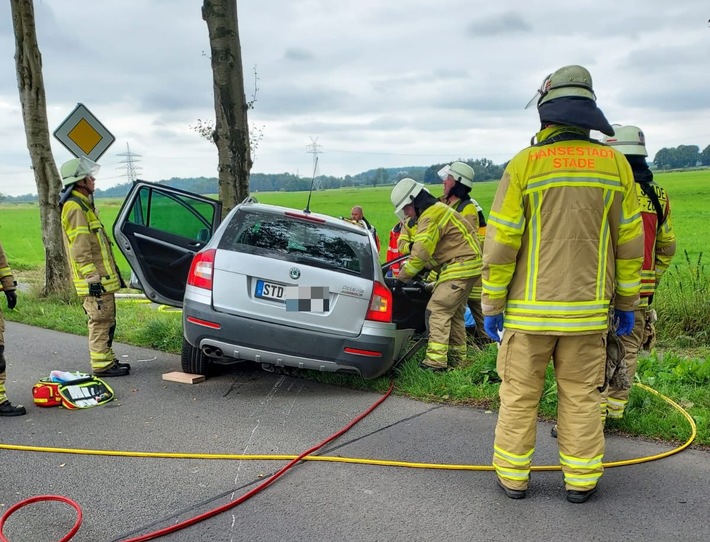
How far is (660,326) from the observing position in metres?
7.27

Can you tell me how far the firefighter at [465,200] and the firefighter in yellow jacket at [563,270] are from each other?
3.80 meters

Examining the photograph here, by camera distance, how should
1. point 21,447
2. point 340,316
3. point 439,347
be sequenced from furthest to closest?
point 439,347 → point 340,316 → point 21,447

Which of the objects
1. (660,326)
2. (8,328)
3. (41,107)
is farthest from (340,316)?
(41,107)

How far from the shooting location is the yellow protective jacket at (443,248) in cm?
587

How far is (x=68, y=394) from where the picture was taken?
500 cm

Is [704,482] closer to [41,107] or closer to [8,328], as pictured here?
[8,328]

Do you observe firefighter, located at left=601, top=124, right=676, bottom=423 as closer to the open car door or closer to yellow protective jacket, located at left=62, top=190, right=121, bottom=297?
the open car door

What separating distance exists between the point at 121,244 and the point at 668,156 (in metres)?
31.3

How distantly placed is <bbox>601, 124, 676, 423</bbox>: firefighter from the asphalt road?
34cm

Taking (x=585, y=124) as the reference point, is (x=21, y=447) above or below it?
below

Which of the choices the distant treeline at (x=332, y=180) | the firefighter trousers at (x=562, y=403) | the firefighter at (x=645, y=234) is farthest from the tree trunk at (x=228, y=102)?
the firefighter trousers at (x=562, y=403)

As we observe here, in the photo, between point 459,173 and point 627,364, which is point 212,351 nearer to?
point 627,364

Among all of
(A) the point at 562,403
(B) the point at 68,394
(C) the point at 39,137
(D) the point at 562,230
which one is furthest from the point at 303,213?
(C) the point at 39,137

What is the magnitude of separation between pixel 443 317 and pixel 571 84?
3.05m
